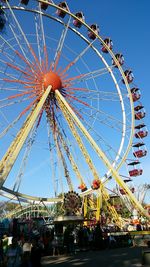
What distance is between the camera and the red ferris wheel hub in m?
27.3

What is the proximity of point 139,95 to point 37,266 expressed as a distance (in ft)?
79.2

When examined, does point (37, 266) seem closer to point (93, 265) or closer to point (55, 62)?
point (93, 265)

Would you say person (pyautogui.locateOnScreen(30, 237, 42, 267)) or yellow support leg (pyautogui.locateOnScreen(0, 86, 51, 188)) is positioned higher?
yellow support leg (pyautogui.locateOnScreen(0, 86, 51, 188))

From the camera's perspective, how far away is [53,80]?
90.4 ft

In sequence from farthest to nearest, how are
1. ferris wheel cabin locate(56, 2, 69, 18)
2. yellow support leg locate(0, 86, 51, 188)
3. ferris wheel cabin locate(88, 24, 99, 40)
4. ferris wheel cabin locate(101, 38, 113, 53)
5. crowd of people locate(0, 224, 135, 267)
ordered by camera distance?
ferris wheel cabin locate(101, 38, 113, 53)
ferris wheel cabin locate(88, 24, 99, 40)
ferris wheel cabin locate(56, 2, 69, 18)
yellow support leg locate(0, 86, 51, 188)
crowd of people locate(0, 224, 135, 267)

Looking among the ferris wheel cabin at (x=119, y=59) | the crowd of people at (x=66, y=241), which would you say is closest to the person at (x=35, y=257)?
the crowd of people at (x=66, y=241)

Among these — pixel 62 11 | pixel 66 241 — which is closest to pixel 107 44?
pixel 62 11

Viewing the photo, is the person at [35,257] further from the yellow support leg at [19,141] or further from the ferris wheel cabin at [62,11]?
the ferris wheel cabin at [62,11]

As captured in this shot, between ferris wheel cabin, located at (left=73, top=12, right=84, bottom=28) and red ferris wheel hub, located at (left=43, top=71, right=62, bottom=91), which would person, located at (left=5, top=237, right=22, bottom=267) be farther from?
ferris wheel cabin, located at (left=73, top=12, right=84, bottom=28)

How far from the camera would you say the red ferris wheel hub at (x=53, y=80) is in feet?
89.7

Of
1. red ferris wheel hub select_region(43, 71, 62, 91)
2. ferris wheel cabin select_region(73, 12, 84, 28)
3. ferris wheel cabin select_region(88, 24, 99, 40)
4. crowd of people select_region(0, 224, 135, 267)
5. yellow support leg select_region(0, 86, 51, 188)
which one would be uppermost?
ferris wheel cabin select_region(73, 12, 84, 28)

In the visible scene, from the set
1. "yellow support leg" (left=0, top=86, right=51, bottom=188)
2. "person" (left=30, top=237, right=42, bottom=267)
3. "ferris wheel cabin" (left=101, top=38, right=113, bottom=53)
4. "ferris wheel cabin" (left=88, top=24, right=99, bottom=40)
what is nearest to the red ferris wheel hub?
"yellow support leg" (left=0, top=86, right=51, bottom=188)

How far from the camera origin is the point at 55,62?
1113 inches

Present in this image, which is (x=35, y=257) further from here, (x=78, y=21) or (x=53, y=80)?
(x=78, y=21)
